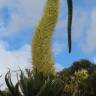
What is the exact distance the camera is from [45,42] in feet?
35.0

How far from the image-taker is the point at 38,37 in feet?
34.9

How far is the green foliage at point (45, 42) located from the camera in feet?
34.6

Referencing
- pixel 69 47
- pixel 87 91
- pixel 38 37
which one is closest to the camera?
pixel 69 47

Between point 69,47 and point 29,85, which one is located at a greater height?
point 69,47

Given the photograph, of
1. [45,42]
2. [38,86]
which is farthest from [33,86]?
[45,42]

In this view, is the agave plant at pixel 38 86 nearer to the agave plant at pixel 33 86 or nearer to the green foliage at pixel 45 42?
the agave plant at pixel 33 86

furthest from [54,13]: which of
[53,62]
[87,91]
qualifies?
[87,91]

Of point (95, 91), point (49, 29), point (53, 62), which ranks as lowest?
point (95, 91)

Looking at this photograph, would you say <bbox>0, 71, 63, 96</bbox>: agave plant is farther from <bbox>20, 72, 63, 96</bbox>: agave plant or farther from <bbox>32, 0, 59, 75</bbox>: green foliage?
<bbox>32, 0, 59, 75</bbox>: green foliage

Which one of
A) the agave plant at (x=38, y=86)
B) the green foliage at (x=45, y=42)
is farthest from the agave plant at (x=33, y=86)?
the green foliage at (x=45, y=42)

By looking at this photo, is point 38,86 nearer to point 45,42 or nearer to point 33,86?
point 33,86

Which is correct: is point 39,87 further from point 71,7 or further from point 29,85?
point 71,7

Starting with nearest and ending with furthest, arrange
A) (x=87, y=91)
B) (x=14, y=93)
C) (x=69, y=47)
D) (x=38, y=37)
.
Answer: (x=69, y=47) → (x=38, y=37) → (x=14, y=93) → (x=87, y=91)

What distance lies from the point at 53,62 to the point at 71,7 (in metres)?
1.80
